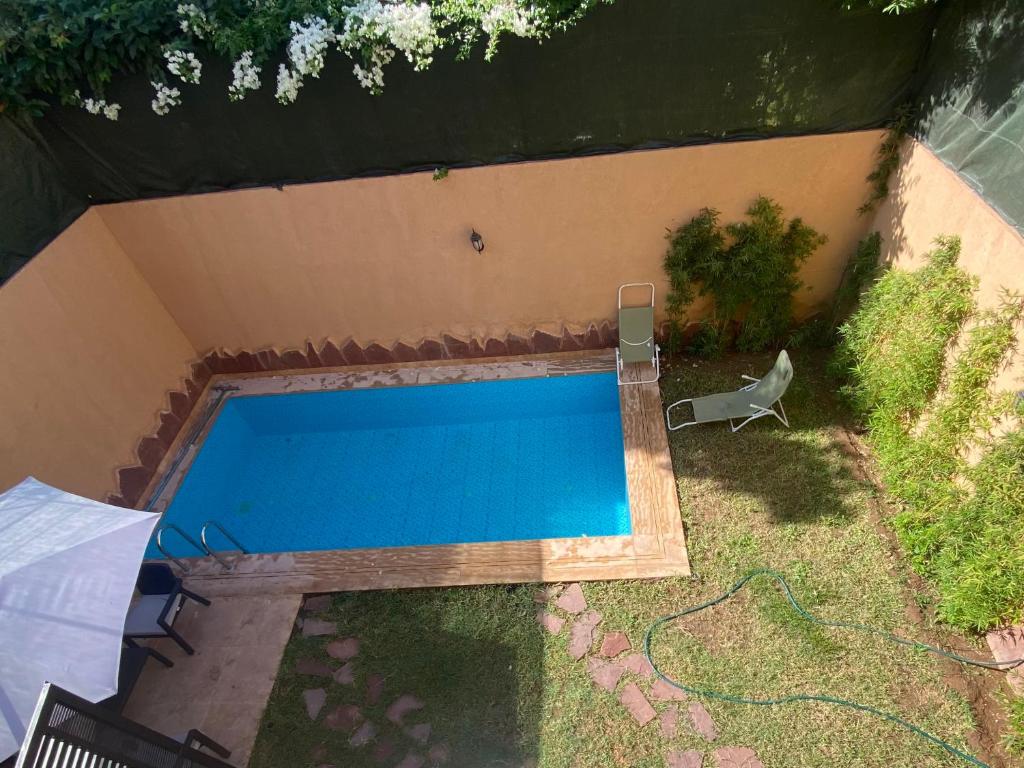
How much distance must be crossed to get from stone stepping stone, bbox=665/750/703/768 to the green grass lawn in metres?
0.05

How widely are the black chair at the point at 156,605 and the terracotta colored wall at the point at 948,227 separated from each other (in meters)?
5.58

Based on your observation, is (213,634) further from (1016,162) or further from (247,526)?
(1016,162)

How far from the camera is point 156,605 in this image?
3.96 meters

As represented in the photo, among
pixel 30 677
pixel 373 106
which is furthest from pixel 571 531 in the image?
pixel 373 106

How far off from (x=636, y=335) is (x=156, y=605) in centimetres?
454

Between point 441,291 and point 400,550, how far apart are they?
8.32 ft

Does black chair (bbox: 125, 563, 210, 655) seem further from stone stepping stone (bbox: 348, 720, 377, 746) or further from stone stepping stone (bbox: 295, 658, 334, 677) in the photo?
stone stepping stone (bbox: 348, 720, 377, 746)

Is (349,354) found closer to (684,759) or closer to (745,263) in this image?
(745,263)

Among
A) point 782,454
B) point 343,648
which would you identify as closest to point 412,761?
point 343,648

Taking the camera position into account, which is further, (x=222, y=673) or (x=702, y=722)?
(x=222, y=673)

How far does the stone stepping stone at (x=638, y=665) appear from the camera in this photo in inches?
141

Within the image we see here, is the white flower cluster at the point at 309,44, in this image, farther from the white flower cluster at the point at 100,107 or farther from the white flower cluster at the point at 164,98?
the white flower cluster at the point at 100,107

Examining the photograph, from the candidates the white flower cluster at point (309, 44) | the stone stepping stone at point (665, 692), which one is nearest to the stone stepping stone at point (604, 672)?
the stone stepping stone at point (665, 692)

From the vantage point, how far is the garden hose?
318 centimetres
